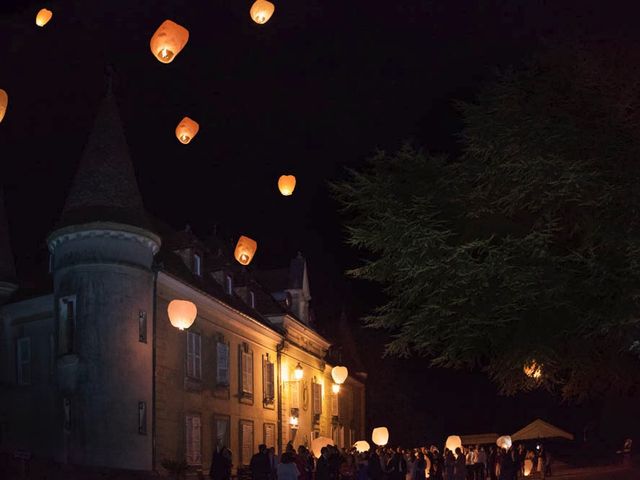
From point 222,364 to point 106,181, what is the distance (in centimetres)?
922

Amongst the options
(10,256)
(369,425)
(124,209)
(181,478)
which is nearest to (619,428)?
(181,478)

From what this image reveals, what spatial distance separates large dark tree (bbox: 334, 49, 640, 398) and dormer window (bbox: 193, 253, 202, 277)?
18819 millimetres

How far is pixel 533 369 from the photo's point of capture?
48.4 ft

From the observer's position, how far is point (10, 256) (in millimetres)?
31469

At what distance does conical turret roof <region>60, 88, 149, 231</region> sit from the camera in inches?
1075

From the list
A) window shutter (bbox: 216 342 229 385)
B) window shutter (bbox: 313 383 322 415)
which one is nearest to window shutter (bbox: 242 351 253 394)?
window shutter (bbox: 216 342 229 385)

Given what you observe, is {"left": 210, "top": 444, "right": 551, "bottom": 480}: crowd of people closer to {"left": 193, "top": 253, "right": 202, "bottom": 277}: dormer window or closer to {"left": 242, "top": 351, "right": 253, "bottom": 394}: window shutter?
{"left": 242, "top": 351, "right": 253, "bottom": 394}: window shutter

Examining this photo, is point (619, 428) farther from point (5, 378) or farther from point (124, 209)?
point (5, 378)

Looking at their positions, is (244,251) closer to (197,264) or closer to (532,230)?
(197,264)

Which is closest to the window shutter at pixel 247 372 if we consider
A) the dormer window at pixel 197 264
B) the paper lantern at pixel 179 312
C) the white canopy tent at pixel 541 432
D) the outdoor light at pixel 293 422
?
the dormer window at pixel 197 264

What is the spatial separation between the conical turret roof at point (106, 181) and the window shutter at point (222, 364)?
24.3ft

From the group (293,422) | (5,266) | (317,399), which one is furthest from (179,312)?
(317,399)

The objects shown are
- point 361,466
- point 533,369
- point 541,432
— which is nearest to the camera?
point 533,369

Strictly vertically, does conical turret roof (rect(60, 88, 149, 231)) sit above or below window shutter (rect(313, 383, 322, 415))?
above
